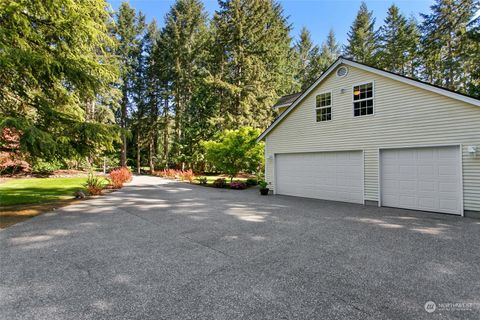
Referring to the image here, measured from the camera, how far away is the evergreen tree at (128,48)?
2497cm

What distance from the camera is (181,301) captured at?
9.29ft

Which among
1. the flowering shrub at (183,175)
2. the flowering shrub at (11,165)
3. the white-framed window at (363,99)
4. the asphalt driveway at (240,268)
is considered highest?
the white-framed window at (363,99)

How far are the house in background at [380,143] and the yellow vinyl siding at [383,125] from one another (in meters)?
0.02

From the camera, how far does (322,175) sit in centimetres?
1016

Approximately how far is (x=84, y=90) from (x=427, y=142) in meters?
10.9

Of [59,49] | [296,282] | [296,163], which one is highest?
[59,49]

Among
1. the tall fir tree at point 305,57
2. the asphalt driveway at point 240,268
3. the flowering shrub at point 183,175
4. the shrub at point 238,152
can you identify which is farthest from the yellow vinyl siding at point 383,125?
the tall fir tree at point 305,57

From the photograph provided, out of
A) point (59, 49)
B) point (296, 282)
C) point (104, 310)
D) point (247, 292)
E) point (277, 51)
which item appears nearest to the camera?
point (104, 310)

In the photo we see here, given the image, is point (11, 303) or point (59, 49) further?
point (59, 49)

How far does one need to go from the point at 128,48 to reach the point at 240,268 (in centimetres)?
2812

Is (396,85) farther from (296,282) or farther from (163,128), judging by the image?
(163,128)

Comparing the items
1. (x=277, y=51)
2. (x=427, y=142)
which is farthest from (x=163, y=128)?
(x=427, y=142)

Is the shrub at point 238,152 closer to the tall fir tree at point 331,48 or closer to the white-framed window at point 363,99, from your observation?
the white-framed window at point 363,99

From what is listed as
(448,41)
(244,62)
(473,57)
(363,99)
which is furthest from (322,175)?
(448,41)
